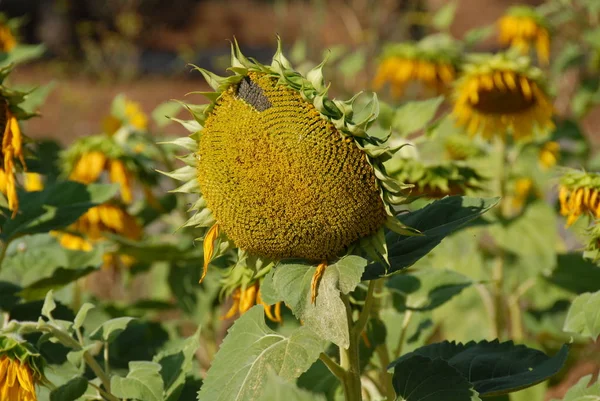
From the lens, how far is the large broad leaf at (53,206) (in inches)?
67.5

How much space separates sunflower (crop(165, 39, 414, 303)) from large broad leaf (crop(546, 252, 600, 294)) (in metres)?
1.36

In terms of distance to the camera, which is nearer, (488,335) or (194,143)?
(194,143)

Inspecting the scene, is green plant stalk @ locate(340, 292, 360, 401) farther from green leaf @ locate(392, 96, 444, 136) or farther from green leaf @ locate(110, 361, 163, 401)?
green leaf @ locate(392, 96, 444, 136)

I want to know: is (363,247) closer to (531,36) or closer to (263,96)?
(263,96)

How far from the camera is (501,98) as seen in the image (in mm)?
2578

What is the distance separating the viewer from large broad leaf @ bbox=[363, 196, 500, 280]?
1.26 metres

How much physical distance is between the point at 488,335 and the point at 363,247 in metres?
1.78

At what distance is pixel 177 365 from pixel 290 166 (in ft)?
1.71

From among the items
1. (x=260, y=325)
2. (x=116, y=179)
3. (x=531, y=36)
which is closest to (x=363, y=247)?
(x=260, y=325)

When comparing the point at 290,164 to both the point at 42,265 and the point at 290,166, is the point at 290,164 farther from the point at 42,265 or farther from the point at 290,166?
the point at 42,265

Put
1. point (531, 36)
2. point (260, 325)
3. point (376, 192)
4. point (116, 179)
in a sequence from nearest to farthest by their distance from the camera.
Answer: point (376, 192)
point (260, 325)
point (116, 179)
point (531, 36)

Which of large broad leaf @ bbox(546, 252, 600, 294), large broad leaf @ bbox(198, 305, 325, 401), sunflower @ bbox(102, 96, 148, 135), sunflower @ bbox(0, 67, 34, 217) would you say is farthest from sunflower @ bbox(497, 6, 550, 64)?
large broad leaf @ bbox(198, 305, 325, 401)

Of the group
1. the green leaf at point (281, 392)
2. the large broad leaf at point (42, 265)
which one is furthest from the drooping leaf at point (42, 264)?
the green leaf at point (281, 392)

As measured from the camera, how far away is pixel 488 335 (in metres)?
2.88
